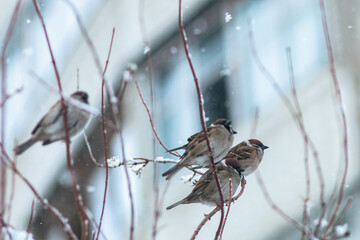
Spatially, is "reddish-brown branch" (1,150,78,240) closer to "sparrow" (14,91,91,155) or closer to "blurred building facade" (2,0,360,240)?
"sparrow" (14,91,91,155)

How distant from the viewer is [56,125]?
188 cm

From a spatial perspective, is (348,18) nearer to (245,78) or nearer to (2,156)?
(245,78)

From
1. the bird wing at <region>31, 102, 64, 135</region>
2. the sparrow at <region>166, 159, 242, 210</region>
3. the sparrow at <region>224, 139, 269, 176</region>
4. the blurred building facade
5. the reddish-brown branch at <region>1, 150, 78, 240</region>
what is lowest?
the reddish-brown branch at <region>1, 150, 78, 240</region>

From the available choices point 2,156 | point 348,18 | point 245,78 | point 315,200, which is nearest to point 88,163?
point 245,78

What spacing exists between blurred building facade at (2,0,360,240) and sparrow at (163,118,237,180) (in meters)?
3.41

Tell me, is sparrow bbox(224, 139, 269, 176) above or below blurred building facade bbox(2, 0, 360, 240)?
below

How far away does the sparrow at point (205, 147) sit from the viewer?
2414 millimetres

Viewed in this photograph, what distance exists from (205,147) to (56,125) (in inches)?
29.2

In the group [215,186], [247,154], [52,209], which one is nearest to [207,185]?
[215,186]

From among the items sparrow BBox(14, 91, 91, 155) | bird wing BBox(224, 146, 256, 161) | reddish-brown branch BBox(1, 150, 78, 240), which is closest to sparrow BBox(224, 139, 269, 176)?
bird wing BBox(224, 146, 256, 161)

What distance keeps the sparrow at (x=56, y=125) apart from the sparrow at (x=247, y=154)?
1.05m

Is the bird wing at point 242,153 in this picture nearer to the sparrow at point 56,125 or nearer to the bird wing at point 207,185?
the bird wing at point 207,185

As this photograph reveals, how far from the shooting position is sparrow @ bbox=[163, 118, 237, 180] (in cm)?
241

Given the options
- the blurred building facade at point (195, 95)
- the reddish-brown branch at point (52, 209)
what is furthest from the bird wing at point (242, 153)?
the blurred building facade at point (195, 95)
